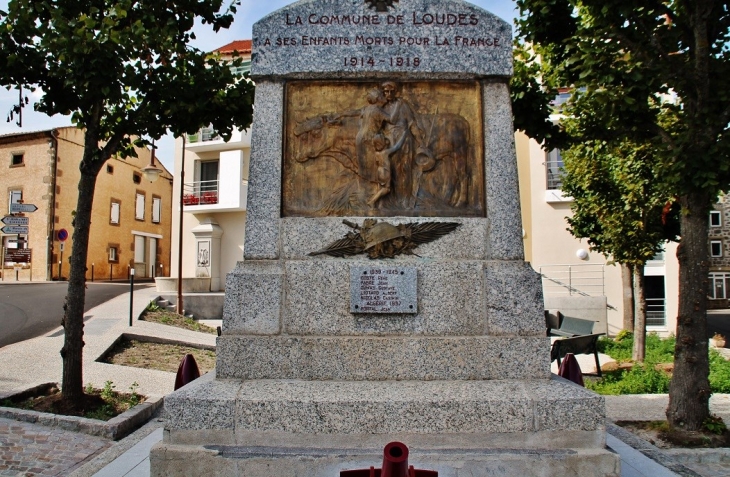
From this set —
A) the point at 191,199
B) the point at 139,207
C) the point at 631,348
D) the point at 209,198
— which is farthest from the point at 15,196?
the point at 631,348

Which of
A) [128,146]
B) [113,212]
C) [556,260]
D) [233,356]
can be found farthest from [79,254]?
[113,212]

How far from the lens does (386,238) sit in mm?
4723

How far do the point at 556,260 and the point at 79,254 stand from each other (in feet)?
53.2

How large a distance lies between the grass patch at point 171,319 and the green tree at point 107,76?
822 cm

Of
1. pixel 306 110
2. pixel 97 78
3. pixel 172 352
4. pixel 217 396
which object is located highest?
pixel 97 78

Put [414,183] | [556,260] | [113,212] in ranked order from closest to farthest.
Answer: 1. [414,183]
2. [556,260]
3. [113,212]

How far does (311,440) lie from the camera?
4.07 meters

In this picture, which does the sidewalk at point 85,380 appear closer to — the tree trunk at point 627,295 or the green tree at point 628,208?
the green tree at point 628,208

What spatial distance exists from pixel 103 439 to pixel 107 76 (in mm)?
3967

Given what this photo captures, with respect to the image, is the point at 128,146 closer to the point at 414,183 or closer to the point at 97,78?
the point at 97,78

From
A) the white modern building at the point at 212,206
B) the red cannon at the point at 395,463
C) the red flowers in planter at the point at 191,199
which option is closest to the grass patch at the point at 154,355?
the red cannon at the point at 395,463

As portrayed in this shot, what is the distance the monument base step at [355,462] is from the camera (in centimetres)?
392

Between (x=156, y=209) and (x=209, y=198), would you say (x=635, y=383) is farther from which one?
(x=156, y=209)

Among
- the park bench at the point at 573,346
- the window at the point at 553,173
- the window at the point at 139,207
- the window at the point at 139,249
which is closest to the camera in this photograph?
the park bench at the point at 573,346
